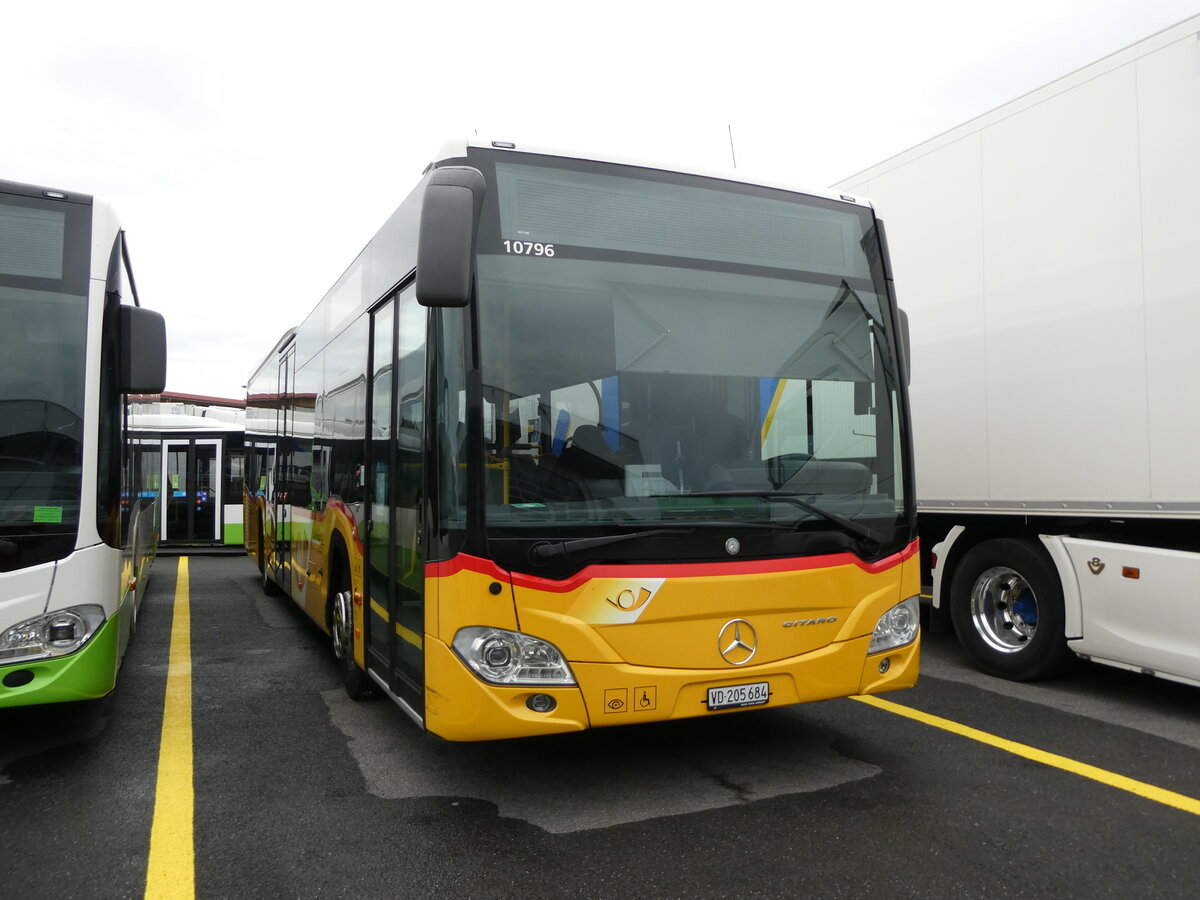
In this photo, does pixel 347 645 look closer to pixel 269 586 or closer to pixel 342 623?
pixel 342 623

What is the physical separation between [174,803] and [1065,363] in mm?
5590

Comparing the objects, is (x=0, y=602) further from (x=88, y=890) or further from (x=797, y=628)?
(x=797, y=628)

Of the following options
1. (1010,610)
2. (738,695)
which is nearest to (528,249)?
(738,695)

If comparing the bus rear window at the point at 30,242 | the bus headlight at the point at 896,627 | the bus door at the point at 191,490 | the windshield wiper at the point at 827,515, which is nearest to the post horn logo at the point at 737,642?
the windshield wiper at the point at 827,515

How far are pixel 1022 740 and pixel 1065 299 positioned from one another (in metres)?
2.77

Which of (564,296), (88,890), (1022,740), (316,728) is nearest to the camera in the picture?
(88,890)

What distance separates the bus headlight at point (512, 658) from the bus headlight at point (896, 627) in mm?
1541

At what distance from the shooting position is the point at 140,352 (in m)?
5.14

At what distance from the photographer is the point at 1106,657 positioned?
598 centimetres

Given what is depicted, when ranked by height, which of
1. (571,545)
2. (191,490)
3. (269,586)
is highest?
(191,490)

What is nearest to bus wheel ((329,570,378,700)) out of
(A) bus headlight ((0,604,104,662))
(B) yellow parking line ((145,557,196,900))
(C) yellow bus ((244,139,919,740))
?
(B) yellow parking line ((145,557,196,900))

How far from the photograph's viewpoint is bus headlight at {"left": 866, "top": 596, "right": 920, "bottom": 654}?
4.54 metres

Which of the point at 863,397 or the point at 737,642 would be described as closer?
the point at 737,642

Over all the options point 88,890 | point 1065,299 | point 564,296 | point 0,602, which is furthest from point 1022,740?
point 0,602
